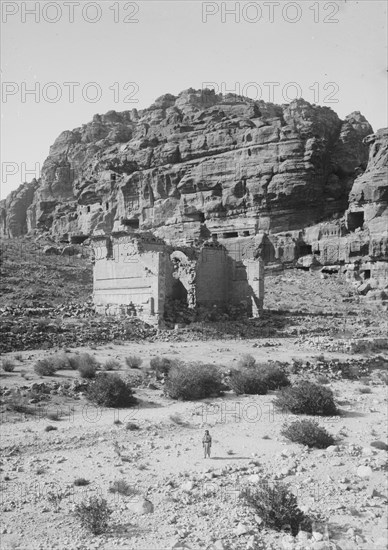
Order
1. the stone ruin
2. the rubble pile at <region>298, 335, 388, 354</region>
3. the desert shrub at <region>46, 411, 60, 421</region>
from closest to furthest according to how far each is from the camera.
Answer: the desert shrub at <region>46, 411, 60, 421</region>
the rubble pile at <region>298, 335, 388, 354</region>
the stone ruin

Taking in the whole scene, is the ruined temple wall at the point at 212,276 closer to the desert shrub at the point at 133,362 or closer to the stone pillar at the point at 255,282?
the stone pillar at the point at 255,282

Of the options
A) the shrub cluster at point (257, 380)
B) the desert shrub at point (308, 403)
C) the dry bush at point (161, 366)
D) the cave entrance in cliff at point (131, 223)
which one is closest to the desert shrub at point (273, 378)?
the shrub cluster at point (257, 380)

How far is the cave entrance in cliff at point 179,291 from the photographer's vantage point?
27389mm

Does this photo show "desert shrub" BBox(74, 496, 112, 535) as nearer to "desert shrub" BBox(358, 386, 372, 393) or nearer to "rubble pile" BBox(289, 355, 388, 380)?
"desert shrub" BBox(358, 386, 372, 393)

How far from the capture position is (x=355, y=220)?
169 ft

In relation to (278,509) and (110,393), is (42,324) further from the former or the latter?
(278,509)

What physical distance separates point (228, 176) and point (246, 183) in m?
2.88

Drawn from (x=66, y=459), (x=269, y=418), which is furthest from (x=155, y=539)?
(x=269, y=418)

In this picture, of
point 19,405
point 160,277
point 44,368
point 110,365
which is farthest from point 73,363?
point 160,277

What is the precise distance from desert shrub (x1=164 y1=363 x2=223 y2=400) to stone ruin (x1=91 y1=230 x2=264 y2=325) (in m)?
9.62

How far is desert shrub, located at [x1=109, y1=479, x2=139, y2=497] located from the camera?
25.1 feet

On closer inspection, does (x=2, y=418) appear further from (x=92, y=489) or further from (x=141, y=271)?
(x=141, y=271)

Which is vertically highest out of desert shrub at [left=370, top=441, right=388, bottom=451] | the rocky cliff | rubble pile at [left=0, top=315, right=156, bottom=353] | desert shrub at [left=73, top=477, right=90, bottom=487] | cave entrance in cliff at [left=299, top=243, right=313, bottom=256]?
the rocky cliff

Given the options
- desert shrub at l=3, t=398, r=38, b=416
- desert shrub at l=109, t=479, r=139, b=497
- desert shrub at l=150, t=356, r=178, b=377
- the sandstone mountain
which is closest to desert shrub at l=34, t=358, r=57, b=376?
desert shrub at l=3, t=398, r=38, b=416
